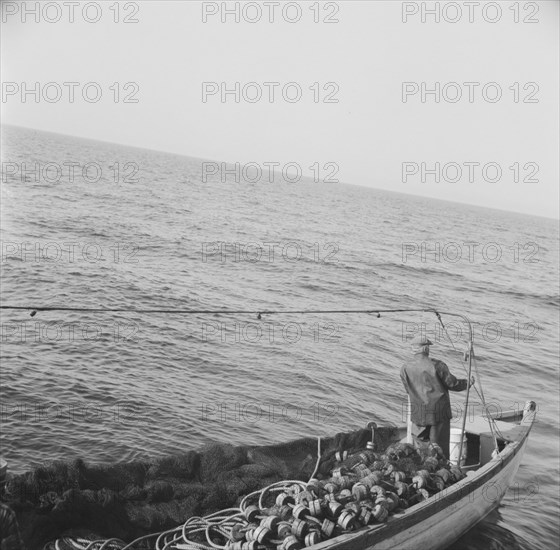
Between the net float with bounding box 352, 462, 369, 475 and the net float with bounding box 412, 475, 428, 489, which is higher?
the net float with bounding box 352, 462, 369, 475

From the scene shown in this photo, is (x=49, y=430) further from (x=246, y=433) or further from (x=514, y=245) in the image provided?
(x=514, y=245)

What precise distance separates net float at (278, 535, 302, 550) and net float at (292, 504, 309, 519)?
487 millimetres

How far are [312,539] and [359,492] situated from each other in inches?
45.9

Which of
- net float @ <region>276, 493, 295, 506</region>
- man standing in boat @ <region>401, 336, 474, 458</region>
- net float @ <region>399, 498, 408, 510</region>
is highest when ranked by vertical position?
man standing in boat @ <region>401, 336, 474, 458</region>

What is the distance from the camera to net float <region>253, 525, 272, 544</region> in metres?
7.27

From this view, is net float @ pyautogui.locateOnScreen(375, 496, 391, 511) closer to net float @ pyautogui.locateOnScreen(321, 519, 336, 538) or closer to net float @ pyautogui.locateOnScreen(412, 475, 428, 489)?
net float @ pyautogui.locateOnScreen(321, 519, 336, 538)

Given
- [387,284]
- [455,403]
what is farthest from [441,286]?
[455,403]

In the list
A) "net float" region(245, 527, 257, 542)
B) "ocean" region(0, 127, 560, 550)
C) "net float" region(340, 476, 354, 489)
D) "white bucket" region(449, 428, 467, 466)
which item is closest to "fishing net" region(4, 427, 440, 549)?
"net float" region(340, 476, 354, 489)

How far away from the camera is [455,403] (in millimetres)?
17641

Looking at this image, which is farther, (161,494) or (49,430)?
(49,430)

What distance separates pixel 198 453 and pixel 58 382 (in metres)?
6.85

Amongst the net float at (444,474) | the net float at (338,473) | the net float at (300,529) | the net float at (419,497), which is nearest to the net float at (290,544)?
the net float at (300,529)

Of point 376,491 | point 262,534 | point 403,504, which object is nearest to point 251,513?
point 262,534

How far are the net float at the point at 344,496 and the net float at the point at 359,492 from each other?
0.06 m
